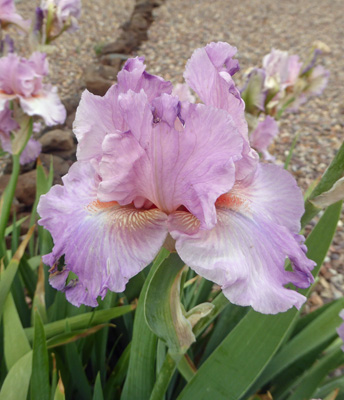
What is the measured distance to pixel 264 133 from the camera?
5.49ft

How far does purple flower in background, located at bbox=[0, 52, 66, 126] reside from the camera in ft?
4.69

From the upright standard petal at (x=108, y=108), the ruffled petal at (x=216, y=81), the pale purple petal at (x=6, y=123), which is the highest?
the ruffled petal at (x=216, y=81)

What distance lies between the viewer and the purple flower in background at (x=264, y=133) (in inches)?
64.4

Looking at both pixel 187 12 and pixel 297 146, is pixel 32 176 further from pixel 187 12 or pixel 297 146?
pixel 187 12

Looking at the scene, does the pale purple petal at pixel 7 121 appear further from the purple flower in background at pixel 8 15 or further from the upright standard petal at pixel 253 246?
the upright standard petal at pixel 253 246

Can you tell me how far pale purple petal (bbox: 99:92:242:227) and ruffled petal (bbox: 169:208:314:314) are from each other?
33 millimetres

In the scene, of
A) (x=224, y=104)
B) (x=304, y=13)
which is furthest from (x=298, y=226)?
(x=304, y=13)

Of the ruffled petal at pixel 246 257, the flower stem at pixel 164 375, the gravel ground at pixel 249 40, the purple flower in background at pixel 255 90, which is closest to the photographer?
the ruffled petal at pixel 246 257

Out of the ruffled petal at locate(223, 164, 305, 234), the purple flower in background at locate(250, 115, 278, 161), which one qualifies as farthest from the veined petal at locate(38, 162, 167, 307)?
the purple flower in background at locate(250, 115, 278, 161)

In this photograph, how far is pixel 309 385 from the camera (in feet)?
3.40

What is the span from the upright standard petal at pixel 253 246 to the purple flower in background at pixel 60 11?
128cm

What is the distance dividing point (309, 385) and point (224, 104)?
774 mm

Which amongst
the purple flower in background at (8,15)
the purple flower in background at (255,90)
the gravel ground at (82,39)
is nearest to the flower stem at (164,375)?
the purple flower in background at (255,90)

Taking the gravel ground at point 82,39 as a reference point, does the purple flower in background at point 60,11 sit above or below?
above
